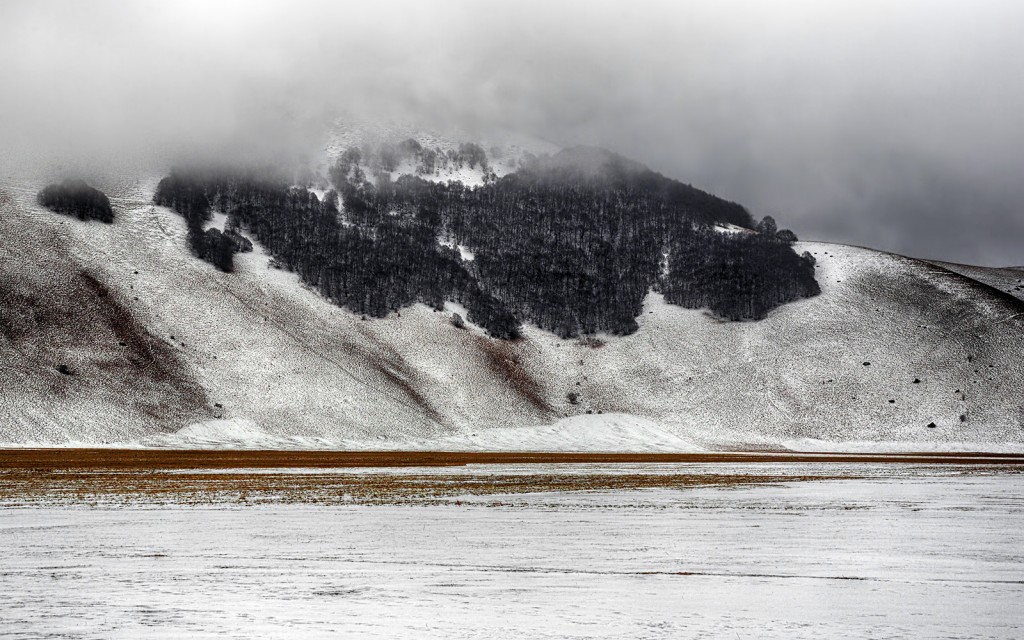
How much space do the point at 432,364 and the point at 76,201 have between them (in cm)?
5557

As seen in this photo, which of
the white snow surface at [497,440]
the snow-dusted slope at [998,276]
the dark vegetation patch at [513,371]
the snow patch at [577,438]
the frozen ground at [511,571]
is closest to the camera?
the frozen ground at [511,571]

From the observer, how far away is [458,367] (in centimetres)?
11950

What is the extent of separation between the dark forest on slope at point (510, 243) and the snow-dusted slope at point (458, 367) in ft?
14.2

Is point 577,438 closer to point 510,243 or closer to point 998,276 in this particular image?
point 510,243

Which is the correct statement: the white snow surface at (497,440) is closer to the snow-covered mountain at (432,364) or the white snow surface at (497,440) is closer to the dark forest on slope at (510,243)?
the snow-covered mountain at (432,364)

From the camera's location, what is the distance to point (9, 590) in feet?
55.8

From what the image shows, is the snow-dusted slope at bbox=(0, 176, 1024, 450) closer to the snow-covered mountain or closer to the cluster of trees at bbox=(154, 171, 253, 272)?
the snow-covered mountain

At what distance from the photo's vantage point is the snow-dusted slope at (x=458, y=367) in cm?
9256

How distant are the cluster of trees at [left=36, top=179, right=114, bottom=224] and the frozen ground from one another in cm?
10285

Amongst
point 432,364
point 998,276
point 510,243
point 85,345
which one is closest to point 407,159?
point 510,243

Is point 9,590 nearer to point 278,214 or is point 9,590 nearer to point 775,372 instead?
point 775,372

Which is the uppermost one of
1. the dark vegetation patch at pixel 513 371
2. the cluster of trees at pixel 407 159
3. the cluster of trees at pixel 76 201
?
the cluster of trees at pixel 407 159

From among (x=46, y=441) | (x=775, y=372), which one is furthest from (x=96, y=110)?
(x=775, y=372)

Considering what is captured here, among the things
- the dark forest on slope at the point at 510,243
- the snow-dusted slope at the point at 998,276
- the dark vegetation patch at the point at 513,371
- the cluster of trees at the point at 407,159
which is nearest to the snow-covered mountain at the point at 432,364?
the dark vegetation patch at the point at 513,371
